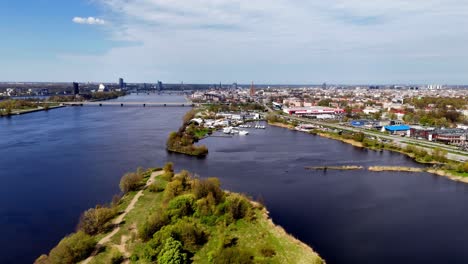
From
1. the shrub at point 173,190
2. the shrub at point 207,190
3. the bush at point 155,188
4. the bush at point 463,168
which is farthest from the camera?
the bush at point 463,168

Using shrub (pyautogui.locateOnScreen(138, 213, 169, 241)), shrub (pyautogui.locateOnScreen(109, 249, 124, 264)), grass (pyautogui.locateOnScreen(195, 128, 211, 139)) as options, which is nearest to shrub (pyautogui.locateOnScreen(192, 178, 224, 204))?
shrub (pyautogui.locateOnScreen(138, 213, 169, 241))

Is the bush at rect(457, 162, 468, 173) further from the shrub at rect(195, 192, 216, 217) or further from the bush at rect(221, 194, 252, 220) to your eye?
the shrub at rect(195, 192, 216, 217)

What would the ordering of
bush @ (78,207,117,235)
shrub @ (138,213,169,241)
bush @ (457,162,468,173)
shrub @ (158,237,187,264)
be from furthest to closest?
bush @ (457,162,468,173) < bush @ (78,207,117,235) < shrub @ (138,213,169,241) < shrub @ (158,237,187,264)

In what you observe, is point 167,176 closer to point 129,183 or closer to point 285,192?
point 129,183

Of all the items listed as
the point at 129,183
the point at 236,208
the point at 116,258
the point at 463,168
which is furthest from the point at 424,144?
the point at 116,258

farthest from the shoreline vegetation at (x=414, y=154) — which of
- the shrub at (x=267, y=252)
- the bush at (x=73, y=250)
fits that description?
the bush at (x=73, y=250)

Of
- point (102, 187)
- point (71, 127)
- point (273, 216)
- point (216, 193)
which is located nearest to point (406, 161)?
point (273, 216)

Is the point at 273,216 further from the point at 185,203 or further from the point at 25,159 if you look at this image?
the point at 25,159

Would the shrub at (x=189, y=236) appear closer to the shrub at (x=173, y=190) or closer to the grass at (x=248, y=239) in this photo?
the grass at (x=248, y=239)
